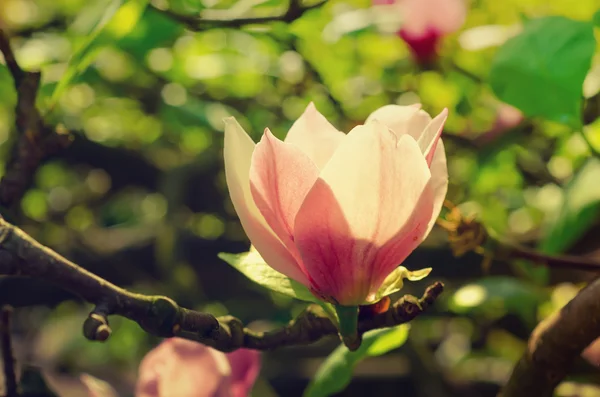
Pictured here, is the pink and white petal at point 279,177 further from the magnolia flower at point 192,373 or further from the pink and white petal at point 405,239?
the magnolia flower at point 192,373

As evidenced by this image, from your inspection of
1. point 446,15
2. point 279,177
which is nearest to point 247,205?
point 279,177

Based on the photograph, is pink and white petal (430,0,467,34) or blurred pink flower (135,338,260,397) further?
pink and white petal (430,0,467,34)

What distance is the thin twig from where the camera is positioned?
1.43ft

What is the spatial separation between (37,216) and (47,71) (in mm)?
707

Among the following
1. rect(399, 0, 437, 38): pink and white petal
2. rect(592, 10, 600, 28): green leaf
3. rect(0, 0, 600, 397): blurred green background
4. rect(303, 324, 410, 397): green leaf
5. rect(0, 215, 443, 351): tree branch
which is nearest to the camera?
rect(0, 215, 443, 351): tree branch

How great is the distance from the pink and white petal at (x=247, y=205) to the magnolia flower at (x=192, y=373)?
0.18 meters

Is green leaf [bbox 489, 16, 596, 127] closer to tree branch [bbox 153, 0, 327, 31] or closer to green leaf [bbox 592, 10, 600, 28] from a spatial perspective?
green leaf [bbox 592, 10, 600, 28]

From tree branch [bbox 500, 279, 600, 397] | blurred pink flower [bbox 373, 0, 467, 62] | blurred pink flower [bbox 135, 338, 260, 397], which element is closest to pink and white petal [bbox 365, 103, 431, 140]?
tree branch [bbox 500, 279, 600, 397]

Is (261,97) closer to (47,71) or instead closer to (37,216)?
(47,71)

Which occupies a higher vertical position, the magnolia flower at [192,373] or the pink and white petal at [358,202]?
the pink and white petal at [358,202]

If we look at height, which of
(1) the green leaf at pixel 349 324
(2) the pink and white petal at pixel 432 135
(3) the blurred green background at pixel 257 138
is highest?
(2) the pink and white petal at pixel 432 135

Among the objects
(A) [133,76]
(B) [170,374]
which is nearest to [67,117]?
(A) [133,76]

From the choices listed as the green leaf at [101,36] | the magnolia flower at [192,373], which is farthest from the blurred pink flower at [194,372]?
the green leaf at [101,36]

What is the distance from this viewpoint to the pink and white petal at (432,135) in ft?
1.17
